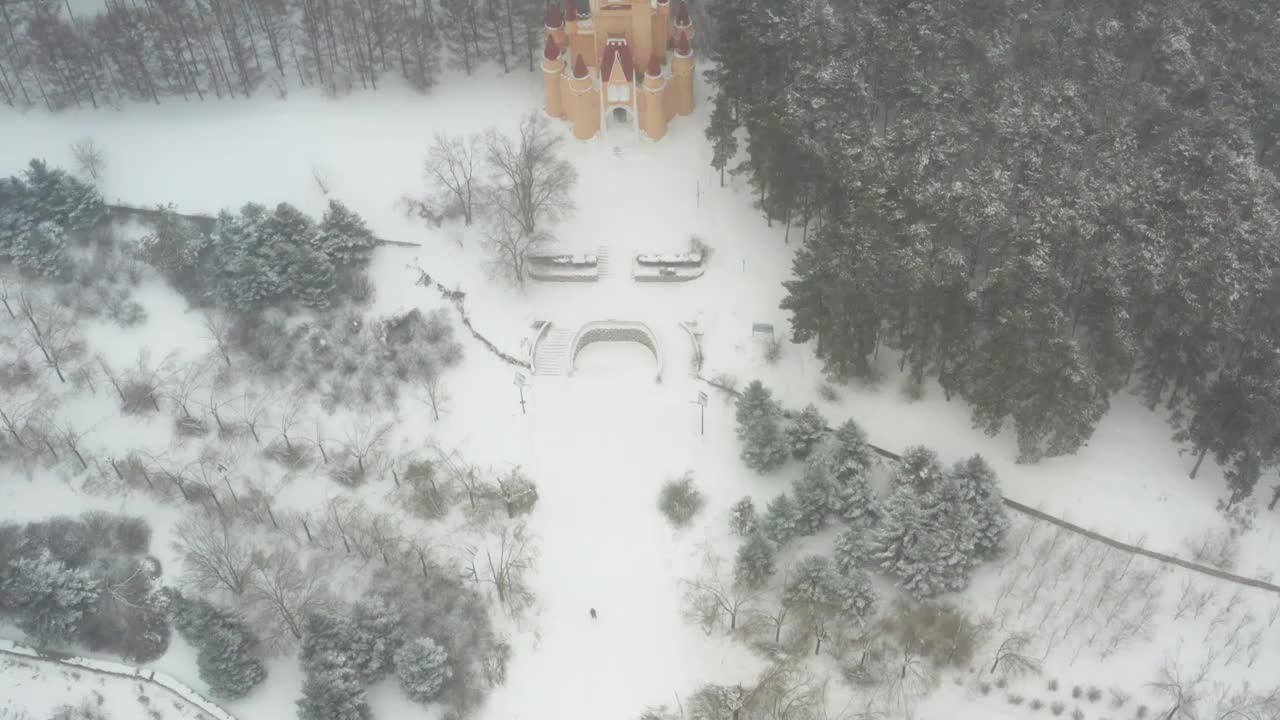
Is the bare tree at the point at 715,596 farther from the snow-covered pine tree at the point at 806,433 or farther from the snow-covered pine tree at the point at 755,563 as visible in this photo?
the snow-covered pine tree at the point at 806,433

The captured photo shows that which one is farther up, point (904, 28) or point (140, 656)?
point (904, 28)

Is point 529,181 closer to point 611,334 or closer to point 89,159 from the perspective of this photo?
point 611,334

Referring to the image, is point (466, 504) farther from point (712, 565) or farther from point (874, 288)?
point (874, 288)

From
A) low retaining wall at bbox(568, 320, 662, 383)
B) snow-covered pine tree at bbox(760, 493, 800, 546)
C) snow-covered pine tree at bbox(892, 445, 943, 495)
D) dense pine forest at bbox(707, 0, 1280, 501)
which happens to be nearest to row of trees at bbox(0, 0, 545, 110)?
dense pine forest at bbox(707, 0, 1280, 501)

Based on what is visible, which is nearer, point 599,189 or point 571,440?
point 571,440

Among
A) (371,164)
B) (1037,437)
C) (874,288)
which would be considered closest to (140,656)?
(371,164)

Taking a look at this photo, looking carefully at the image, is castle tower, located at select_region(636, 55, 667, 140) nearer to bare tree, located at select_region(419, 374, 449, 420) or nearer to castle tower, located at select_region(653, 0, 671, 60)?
castle tower, located at select_region(653, 0, 671, 60)
